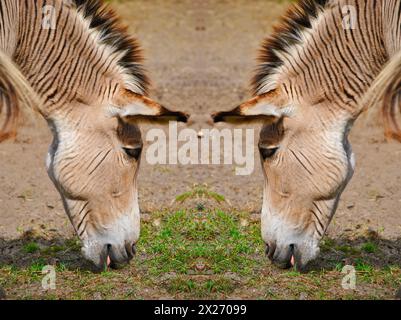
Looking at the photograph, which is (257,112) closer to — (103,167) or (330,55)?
(330,55)

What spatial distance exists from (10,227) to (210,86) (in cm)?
494

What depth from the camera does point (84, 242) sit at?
5.89 metres

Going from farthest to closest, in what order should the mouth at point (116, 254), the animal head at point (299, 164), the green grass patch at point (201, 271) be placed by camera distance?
the green grass patch at point (201, 271) < the mouth at point (116, 254) < the animal head at point (299, 164)

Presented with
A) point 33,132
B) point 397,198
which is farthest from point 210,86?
point 397,198

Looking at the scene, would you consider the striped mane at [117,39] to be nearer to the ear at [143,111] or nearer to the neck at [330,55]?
the ear at [143,111]

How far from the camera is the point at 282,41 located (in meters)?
6.06

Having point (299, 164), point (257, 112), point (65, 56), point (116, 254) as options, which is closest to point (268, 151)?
point (299, 164)

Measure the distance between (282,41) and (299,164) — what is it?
118 cm

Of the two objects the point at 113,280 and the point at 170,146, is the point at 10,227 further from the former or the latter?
the point at 170,146

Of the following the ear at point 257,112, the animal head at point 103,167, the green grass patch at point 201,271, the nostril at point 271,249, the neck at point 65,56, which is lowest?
the green grass patch at point 201,271

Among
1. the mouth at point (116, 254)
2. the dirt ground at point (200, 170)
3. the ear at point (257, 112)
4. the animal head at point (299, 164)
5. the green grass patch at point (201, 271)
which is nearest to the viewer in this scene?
the ear at point (257, 112)

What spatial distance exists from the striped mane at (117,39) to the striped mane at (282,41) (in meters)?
1.03

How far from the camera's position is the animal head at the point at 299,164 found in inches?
222

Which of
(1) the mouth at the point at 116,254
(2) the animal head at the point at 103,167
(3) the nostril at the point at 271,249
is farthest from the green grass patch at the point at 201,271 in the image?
(2) the animal head at the point at 103,167
